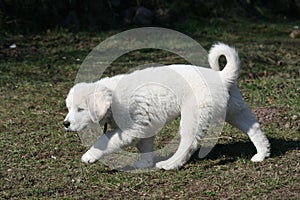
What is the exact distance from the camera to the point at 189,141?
5.41m

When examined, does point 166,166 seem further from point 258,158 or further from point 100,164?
point 258,158

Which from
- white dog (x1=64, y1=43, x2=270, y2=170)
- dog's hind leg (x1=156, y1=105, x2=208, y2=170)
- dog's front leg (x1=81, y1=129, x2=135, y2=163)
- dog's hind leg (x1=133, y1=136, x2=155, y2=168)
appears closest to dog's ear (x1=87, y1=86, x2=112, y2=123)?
white dog (x1=64, y1=43, x2=270, y2=170)

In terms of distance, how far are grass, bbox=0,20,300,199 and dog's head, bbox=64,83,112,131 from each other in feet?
1.66

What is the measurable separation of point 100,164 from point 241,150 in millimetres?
1476

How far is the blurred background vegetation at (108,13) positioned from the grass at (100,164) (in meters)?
0.68

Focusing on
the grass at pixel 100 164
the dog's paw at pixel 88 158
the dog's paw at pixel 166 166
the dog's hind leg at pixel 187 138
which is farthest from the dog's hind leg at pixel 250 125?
the dog's paw at pixel 88 158

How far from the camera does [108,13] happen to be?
13.2m

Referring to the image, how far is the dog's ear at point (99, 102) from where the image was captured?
5.32 metres

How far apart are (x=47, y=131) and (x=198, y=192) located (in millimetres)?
2676

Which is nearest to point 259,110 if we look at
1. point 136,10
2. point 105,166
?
point 105,166

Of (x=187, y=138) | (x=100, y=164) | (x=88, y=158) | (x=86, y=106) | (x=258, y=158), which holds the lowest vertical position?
(x=100, y=164)

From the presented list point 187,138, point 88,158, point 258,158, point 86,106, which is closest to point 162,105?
point 187,138

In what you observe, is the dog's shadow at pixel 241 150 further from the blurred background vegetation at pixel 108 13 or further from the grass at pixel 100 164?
the blurred background vegetation at pixel 108 13

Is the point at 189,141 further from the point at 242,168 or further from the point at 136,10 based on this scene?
the point at 136,10
